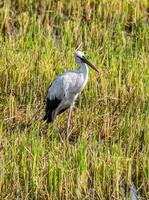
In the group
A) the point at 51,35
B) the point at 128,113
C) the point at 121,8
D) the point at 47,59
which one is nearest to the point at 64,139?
the point at 128,113

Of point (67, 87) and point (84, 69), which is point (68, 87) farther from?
point (84, 69)

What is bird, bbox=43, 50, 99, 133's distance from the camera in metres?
8.10

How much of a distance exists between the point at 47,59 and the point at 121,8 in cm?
217

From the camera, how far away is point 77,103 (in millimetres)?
8570

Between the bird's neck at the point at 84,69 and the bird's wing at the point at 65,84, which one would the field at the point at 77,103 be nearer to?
the bird's wing at the point at 65,84

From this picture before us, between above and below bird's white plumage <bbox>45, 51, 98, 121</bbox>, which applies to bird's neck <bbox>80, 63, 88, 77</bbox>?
above

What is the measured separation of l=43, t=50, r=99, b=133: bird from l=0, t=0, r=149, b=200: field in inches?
5.3

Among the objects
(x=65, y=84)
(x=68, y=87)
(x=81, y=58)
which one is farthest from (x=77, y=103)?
(x=81, y=58)

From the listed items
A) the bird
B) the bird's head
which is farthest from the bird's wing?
the bird's head

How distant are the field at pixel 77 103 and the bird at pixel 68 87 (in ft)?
0.44

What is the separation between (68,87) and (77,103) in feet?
1.15

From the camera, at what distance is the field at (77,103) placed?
21.7 feet

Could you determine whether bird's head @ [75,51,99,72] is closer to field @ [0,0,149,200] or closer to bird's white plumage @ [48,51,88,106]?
bird's white plumage @ [48,51,88,106]

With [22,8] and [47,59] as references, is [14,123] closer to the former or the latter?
[47,59]
